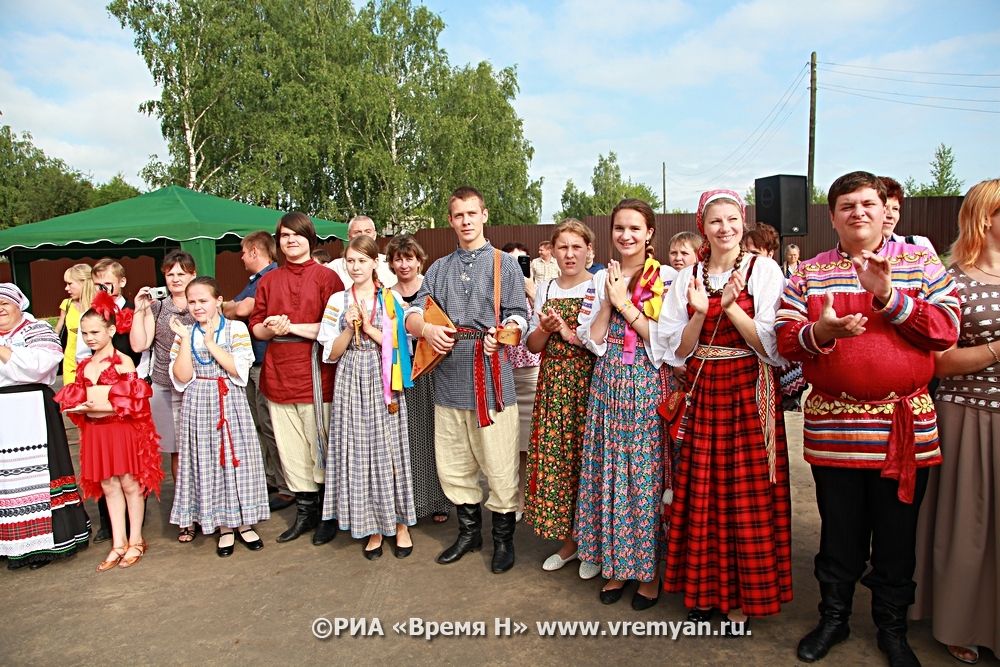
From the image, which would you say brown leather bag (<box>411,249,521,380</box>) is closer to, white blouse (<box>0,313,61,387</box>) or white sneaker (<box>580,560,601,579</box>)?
white sneaker (<box>580,560,601,579</box>)

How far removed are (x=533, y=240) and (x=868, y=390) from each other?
1588cm

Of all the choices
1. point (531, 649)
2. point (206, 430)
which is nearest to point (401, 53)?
point (206, 430)

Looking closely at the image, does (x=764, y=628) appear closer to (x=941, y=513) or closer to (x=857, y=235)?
(x=941, y=513)

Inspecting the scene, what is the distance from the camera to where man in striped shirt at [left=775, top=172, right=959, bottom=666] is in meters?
2.23

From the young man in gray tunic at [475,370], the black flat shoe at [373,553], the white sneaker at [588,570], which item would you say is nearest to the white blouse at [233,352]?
the young man in gray tunic at [475,370]

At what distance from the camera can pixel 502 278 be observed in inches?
133

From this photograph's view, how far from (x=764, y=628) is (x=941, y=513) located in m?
0.82

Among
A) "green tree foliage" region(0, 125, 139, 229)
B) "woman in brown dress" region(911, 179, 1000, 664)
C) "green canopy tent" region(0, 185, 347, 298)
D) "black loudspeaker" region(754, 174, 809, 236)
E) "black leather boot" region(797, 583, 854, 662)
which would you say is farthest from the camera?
"green tree foliage" region(0, 125, 139, 229)

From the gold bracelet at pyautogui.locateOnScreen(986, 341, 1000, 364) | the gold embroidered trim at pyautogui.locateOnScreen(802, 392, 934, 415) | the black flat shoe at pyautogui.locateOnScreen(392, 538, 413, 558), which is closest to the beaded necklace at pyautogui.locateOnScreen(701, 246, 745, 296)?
the gold embroidered trim at pyautogui.locateOnScreen(802, 392, 934, 415)

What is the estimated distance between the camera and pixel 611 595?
298cm

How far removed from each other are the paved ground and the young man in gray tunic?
33 centimetres

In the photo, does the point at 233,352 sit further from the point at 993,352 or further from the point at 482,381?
the point at 993,352

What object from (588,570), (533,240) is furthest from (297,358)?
(533,240)

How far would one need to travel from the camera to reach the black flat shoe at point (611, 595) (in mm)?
2973
